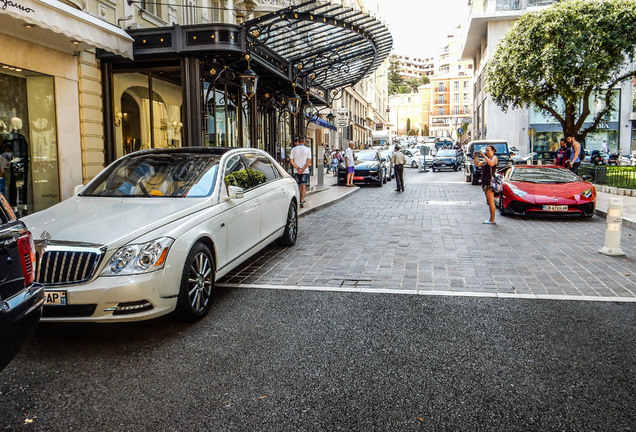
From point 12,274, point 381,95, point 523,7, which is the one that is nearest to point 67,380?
point 12,274

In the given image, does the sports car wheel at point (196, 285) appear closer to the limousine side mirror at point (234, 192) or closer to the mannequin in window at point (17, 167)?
the limousine side mirror at point (234, 192)

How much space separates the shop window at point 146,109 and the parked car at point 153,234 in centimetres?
691

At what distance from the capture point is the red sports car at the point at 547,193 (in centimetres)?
1178

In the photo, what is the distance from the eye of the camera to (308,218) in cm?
1283

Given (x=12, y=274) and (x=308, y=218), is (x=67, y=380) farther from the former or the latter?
(x=308, y=218)

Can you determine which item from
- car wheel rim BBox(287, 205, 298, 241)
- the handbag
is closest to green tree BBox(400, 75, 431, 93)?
the handbag

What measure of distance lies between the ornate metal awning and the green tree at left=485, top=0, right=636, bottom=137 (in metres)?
6.98

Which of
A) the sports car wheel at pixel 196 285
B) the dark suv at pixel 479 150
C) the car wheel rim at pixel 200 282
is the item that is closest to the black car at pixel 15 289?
the sports car wheel at pixel 196 285

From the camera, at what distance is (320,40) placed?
1684 centimetres

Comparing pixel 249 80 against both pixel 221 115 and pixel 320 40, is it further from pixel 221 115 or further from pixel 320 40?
pixel 320 40

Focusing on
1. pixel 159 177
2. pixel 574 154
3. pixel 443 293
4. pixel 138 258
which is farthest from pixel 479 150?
pixel 138 258

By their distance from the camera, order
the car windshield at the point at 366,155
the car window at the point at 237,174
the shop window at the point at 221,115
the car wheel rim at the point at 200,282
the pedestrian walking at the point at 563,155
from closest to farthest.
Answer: the car wheel rim at the point at 200,282 < the car window at the point at 237,174 < the shop window at the point at 221,115 < the pedestrian walking at the point at 563,155 < the car windshield at the point at 366,155

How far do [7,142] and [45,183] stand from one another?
125cm

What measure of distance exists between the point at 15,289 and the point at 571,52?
2297cm
